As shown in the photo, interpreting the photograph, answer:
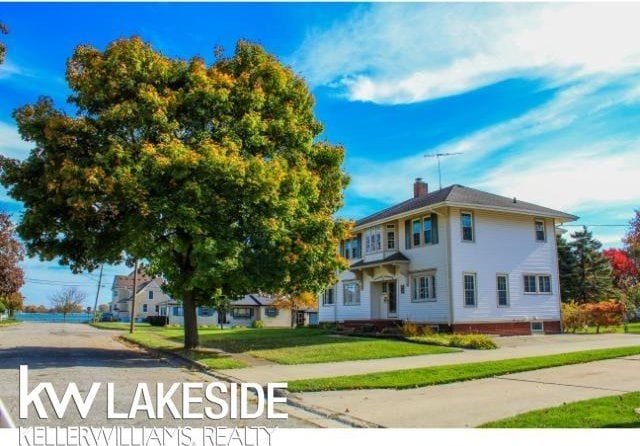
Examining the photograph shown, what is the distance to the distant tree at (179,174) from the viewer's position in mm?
16516

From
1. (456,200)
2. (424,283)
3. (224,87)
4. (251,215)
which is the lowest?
(424,283)

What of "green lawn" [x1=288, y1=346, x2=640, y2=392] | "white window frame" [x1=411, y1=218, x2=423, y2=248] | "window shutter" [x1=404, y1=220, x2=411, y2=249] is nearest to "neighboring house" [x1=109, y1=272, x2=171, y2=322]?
"window shutter" [x1=404, y1=220, x2=411, y2=249]

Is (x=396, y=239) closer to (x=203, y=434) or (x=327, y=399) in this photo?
(x=327, y=399)

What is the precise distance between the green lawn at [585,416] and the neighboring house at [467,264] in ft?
55.8

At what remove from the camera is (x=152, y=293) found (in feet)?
312

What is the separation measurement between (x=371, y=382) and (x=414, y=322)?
16.4m

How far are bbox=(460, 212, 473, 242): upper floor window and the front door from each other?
5.40 metres

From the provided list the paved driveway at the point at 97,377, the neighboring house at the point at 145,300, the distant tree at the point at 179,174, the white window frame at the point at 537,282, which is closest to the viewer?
the paved driveway at the point at 97,377

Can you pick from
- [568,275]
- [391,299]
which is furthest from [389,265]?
[568,275]

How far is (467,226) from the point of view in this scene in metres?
27.5

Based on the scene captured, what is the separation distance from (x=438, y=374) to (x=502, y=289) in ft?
52.3

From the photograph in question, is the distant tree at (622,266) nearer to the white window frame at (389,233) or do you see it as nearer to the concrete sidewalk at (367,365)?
the white window frame at (389,233)

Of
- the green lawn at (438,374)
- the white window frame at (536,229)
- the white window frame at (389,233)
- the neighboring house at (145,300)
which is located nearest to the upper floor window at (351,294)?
the white window frame at (389,233)

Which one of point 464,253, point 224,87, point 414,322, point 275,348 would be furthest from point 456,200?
point 224,87
